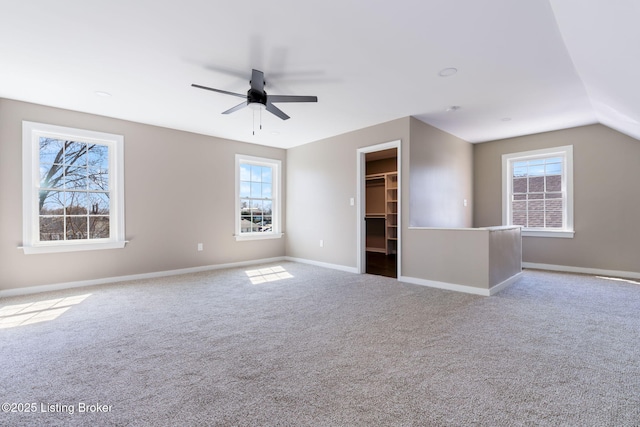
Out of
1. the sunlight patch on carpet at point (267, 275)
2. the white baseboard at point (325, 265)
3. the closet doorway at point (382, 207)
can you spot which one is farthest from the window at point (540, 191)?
the sunlight patch on carpet at point (267, 275)

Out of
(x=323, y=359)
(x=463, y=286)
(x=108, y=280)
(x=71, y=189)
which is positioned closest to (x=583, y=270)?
(x=463, y=286)

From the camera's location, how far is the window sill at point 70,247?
3.84 m

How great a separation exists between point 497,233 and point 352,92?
265 centimetres

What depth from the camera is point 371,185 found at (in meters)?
8.13

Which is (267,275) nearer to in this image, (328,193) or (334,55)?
(328,193)

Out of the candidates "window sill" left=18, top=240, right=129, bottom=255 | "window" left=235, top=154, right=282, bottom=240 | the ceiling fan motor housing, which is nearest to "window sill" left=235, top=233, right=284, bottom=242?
"window" left=235, top=154, right=282, bottom=240

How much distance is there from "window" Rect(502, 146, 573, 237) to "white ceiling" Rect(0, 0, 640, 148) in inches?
41.7

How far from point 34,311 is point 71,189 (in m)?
1.82

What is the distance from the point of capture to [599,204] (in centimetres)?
485

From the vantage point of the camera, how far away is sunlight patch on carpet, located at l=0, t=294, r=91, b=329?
111 inches

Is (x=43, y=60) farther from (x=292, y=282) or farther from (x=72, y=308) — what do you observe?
(x=292, y=282)

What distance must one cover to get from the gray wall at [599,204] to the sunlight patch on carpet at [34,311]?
715 cm

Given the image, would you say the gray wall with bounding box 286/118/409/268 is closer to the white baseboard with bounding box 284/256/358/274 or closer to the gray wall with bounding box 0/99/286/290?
the white baseboard with bounding box 284/256/358/274

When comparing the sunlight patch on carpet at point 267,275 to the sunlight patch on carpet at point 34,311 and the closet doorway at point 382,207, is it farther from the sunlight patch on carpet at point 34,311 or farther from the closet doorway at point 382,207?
the closet doorway at point 382,207
